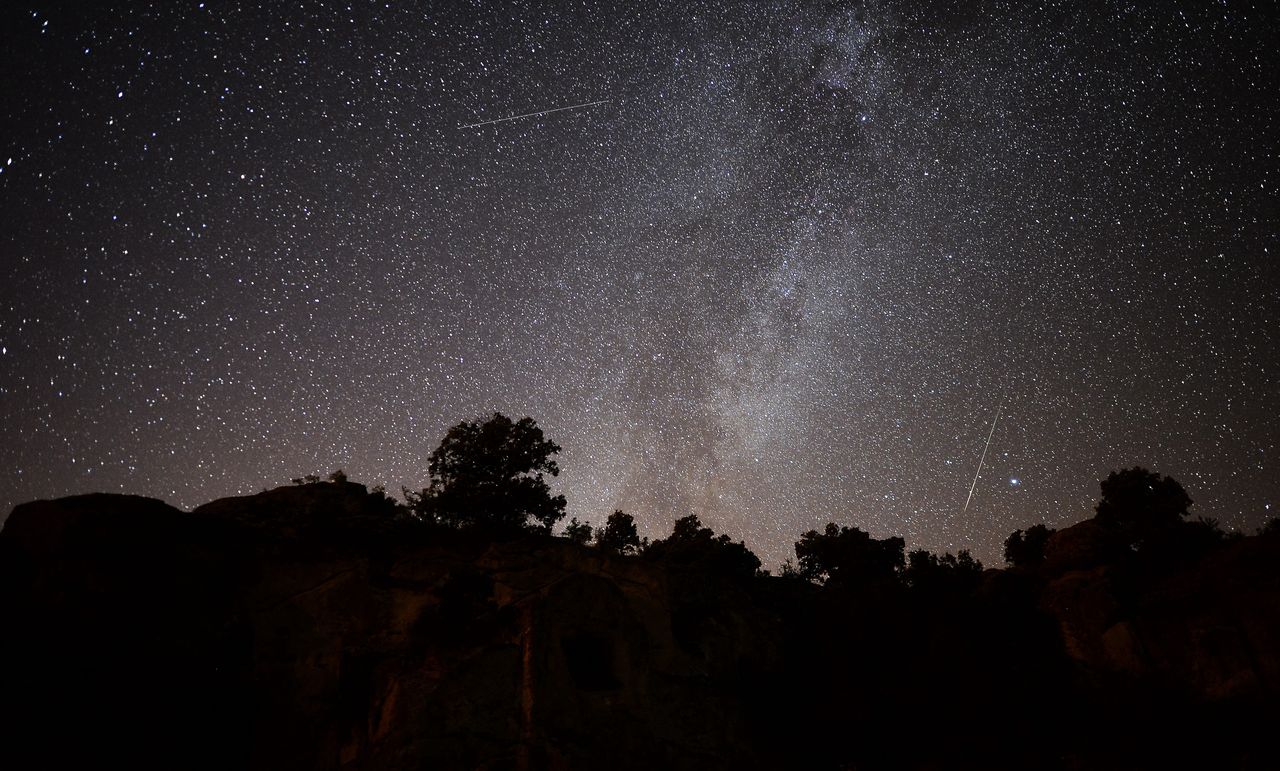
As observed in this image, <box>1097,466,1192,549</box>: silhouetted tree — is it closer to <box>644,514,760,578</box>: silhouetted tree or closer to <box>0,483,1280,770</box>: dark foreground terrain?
<box>0,483,1280,770</box>: dark foreground terrain

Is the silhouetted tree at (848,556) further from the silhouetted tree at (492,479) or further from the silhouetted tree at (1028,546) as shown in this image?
the silhouetted tree at (492,479)

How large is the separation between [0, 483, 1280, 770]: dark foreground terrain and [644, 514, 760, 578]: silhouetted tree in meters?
8.93

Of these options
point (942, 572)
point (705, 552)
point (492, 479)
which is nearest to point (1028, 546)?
point (942, 572)

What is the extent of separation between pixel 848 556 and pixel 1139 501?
18.5 meters

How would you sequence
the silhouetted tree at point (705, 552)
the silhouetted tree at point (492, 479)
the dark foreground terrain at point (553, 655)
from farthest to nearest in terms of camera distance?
the silhouetted tree at point (705, 552), the silhouetted tree at point (492, 479), the dark foreground terrain at point (553, 655)

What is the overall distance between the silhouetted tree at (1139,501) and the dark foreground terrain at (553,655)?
255 inches

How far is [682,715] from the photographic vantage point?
23516 millimetres

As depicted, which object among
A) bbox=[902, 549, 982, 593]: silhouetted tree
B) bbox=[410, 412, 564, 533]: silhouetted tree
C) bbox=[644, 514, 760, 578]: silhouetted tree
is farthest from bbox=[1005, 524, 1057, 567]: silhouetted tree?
bbox=[410, 412, 564, 533]: silhouetted tree

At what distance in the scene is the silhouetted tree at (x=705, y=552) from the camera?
43.5 m

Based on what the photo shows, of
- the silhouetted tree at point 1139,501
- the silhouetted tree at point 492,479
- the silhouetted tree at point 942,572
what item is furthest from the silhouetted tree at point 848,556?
the silhouetted tree at point 492,479

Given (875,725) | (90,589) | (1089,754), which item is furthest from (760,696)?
(90,589)

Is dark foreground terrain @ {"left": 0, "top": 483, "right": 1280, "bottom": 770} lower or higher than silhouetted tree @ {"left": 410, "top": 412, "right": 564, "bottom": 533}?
lower

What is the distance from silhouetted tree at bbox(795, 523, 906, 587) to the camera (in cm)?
4834

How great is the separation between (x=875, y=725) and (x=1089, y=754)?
7.61m
